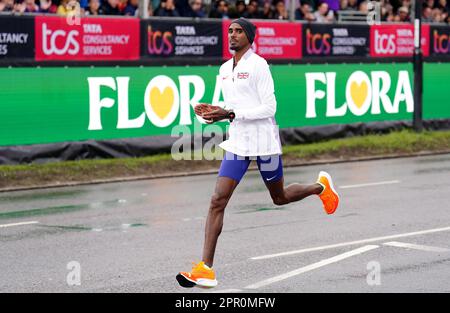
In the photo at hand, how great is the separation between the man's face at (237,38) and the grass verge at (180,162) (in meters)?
7.93

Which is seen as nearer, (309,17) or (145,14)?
(145,14)

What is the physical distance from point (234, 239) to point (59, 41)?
7.85 metres

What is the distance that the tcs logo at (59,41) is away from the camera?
1817 cm

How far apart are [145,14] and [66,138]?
290cm

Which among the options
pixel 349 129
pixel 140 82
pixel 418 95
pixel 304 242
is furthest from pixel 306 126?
pixel 304 242

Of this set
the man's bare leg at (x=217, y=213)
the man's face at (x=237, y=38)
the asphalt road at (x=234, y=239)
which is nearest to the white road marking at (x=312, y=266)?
the asphalt road at (x=234, y=239)

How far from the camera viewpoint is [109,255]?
10555 millimetres

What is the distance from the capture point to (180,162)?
19172 mm

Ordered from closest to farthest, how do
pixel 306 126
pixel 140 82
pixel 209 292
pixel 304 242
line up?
pixel 209 292 < pixel 304 242 < pixel 140 82 < pixel 306 126

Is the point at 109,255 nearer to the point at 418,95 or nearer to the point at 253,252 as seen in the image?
the point at 253,252

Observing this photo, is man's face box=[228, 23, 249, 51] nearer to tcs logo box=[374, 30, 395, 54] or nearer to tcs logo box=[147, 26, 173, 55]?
tcs logo box=[147, 26, 173, 55]

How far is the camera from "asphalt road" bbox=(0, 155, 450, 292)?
30.4ft

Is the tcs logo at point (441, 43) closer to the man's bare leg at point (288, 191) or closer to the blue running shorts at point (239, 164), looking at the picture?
the man's bare leg at point (288, 191)
